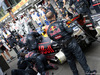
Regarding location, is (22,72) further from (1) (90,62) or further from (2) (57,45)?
(1) (90,62)

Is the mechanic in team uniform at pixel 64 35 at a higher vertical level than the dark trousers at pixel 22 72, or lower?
higher

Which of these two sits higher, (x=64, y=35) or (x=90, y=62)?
(x=64, y=35)

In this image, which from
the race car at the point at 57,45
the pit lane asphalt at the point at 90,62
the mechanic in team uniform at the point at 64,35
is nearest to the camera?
the mechanic in team uniform at the point at 64,35

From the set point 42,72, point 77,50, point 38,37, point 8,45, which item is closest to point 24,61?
point 42,72

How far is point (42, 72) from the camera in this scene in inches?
130

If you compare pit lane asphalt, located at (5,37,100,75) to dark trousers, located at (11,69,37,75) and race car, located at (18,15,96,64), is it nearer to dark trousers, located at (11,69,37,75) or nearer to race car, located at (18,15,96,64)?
race car, located at (18,15,96,64)

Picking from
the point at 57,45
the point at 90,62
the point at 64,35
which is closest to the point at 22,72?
the point at 57,45

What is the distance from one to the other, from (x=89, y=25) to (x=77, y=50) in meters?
1.38

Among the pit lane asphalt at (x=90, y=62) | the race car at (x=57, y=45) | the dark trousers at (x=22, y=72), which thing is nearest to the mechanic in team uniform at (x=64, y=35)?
the pit lane asphalt at (x=90, y=62)

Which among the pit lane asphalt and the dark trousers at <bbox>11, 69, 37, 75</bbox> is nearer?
the pit lane asphalt

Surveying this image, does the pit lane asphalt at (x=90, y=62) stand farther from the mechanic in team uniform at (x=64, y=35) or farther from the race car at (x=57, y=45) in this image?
the mechanic in team uniform at (x=64, y=35)

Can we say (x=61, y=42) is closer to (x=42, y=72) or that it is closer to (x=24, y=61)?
(x=42, y=72)

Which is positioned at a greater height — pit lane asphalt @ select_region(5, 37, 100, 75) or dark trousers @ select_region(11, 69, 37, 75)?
dark trousers @ select_region(11, 69, 37, 75)

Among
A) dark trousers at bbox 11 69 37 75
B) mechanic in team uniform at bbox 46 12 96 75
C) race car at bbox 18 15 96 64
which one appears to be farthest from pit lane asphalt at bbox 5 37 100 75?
dark trousers at bbox 11 69 37 75
